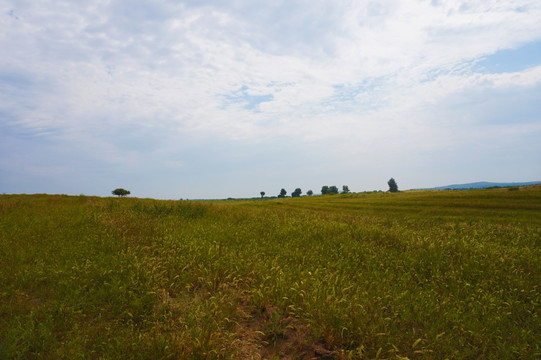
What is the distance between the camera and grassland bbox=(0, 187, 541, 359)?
3.82 meters

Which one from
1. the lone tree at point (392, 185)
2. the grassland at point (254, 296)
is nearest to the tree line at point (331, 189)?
the lone tree at point (392, 185)

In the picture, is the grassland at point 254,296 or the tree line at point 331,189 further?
the tree line at point 331,189

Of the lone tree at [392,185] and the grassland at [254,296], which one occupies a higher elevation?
the lone tree at [392,185]

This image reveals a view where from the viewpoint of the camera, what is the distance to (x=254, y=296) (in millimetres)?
5000

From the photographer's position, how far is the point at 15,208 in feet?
45.0

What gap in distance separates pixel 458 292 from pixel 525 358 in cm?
219

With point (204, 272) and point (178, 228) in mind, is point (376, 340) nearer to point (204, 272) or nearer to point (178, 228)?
Result: point (204, 272)

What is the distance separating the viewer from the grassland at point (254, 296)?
382cm

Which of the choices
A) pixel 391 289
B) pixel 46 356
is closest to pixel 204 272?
pixel 46 356

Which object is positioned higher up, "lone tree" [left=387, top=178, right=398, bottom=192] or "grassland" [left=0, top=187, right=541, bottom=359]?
"lone tree" [left=387, top=178, right=398, bottom=192]

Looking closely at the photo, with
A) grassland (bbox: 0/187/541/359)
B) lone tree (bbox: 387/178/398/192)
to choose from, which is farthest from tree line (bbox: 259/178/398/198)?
grassland (bbox: 0/187/541/359)

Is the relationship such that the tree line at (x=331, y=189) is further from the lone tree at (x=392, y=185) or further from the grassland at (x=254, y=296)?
the grassland at (x=254, y=296)

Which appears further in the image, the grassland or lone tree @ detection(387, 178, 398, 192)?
lone tree @ detection(387, 178, 398, 192)

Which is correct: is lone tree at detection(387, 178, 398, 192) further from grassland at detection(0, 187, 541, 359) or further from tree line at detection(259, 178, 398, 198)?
grassland at detection(0, 187, 541, 359)
